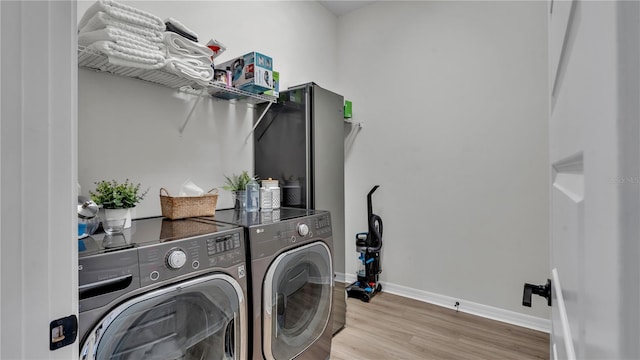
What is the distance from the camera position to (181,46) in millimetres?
1481

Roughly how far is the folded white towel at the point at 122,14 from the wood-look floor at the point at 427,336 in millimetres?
2142

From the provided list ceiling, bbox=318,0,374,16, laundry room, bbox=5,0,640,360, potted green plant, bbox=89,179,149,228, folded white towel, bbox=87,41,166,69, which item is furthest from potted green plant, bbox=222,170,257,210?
ceiling, bbox=318,0,374,16

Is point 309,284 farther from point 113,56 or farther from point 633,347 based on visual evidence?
point 633,347

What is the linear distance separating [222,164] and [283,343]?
4.14ft

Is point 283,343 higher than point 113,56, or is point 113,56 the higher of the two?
point 113,56

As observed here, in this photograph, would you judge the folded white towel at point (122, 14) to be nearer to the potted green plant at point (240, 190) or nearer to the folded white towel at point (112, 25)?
the folded white towel at point (112, 25)

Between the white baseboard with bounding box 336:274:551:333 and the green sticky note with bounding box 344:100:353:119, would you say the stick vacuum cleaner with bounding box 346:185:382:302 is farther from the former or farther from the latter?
the green sticky note with bounding box 344:100:353:119

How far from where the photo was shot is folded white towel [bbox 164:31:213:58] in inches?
55.7

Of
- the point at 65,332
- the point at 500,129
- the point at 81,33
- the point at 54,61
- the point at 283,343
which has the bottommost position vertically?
the point at 283,343

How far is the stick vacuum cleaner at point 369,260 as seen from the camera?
274cm

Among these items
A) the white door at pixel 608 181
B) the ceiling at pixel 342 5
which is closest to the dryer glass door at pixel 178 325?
the white door at pixel 608 181

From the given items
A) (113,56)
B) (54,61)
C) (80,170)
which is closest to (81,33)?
(113,56)

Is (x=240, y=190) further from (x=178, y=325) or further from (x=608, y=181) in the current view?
(x=608, y=181)

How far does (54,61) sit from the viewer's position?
583 millimetres
